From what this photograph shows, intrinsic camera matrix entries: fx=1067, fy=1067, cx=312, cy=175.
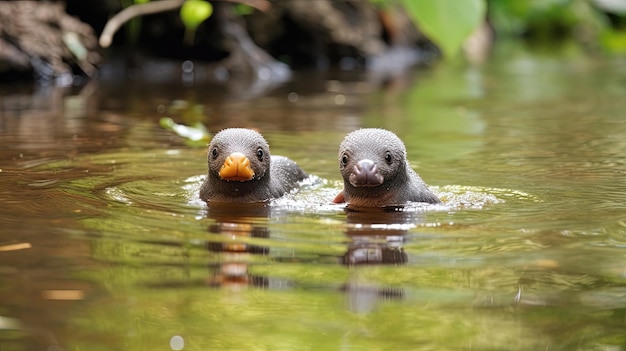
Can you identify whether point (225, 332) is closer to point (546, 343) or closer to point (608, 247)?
point (546, 343)

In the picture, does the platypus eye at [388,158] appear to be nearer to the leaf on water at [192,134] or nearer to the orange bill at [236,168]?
the orange bill at [236,168]

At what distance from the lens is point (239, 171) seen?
232 inches

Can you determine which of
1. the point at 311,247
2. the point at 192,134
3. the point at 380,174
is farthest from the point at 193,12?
the point at 311,247

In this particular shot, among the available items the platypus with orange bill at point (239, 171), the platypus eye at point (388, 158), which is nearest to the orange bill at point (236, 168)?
the platypus with orange bill at point (239, 171)

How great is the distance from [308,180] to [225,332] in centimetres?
381

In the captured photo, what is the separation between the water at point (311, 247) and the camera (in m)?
3.27

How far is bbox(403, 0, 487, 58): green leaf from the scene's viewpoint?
2320mm

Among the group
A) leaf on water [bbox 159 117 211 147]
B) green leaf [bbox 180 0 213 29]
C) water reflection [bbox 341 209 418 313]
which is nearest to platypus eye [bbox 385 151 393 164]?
water reflection [bbox 341 209 418 313]

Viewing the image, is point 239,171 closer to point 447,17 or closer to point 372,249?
point 372,249

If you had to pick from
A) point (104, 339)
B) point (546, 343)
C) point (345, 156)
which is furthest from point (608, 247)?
point (104, 339)

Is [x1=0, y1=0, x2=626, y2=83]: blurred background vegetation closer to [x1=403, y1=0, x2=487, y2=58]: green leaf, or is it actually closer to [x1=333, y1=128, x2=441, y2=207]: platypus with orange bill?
[x1=333, y1=128, x2=441, y2=207]: platypus with orange bill

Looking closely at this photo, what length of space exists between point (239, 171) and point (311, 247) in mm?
1512

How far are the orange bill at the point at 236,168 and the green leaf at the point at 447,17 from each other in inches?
139

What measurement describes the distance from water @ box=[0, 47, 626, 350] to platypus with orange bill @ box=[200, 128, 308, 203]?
0.51 ft
